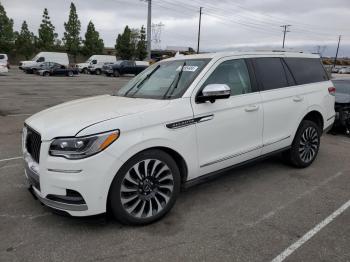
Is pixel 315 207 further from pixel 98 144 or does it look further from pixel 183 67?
pixel 98 144

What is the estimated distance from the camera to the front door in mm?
3617

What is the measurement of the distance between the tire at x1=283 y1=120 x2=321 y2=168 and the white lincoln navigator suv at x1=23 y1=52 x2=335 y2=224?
0.04m

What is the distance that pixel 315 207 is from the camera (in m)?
3.83

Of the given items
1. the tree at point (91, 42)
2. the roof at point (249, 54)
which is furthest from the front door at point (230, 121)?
the tree at point (91, 42)

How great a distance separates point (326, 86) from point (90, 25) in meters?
62.5

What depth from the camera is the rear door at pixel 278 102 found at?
4.37m

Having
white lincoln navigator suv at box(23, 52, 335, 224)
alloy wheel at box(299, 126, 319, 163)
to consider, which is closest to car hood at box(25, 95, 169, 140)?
white lincoln navigator suv at box(23, 52, 335, 224)

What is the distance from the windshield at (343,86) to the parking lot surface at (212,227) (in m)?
4.50

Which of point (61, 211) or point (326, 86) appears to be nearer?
point (61, 211)

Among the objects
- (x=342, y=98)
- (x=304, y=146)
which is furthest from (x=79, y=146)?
(x=342, y=98)

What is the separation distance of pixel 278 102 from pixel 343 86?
17.7 feet

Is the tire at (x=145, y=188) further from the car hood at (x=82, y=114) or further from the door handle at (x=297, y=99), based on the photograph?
the door handle at (x=297, y=99)

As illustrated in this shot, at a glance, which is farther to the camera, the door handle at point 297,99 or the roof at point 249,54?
the door handle at point 297,99

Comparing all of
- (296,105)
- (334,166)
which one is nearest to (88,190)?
(296,105)
